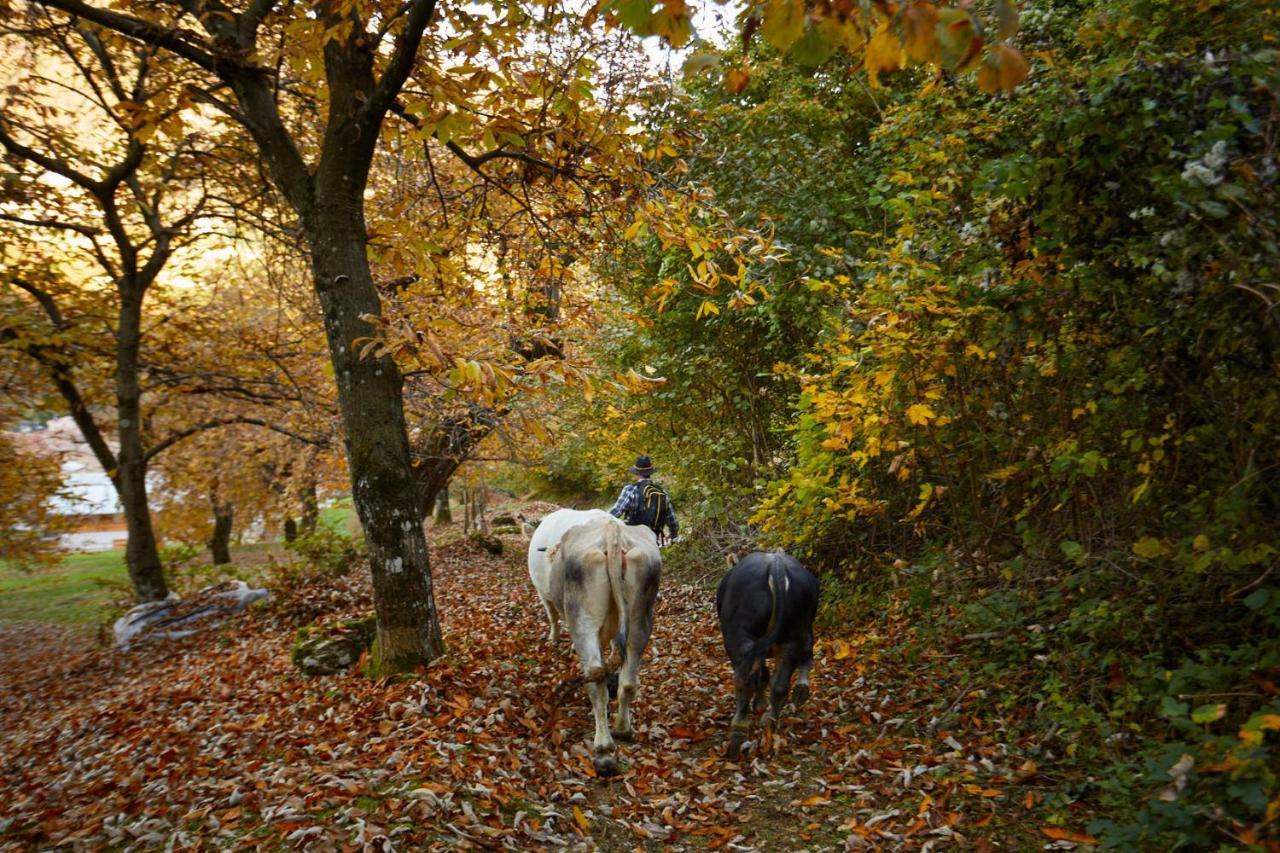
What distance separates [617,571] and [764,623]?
123cm

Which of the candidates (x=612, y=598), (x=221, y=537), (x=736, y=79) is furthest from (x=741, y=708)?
(x=221, y=537)

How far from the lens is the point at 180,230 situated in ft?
38.0

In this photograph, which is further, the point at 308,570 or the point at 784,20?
the point at 308,570

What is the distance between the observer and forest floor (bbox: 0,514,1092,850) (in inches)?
150

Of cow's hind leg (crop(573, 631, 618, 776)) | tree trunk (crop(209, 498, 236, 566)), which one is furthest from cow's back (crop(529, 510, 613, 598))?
tree trunk (crop(209, 498, 236, 566))

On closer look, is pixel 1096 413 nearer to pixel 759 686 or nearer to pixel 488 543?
pixel 759 686

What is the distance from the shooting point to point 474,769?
4.47 metres

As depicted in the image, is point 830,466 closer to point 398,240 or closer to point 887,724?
point 887,724

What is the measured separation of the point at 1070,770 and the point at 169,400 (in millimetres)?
15856

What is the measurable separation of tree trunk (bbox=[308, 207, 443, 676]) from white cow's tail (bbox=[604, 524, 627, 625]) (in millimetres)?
1738

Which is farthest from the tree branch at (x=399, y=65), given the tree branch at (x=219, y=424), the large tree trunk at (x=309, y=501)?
the large tree trunk at (x=309, y=501)

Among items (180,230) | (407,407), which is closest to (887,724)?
(407,407)

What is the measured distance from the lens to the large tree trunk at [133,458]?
11078mm

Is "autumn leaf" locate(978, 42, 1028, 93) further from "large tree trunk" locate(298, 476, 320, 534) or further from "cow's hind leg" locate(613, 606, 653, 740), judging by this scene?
"large tree trunk" locate(298, 476, 320, 534)
